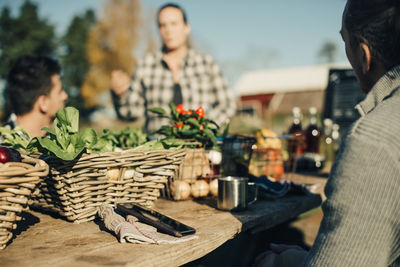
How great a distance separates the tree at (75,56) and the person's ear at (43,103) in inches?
917

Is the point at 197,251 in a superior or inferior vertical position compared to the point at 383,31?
inferior

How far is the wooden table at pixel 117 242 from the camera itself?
1010mm

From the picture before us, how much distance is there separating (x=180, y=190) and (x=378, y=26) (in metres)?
1.17

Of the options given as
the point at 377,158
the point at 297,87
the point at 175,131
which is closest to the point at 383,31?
the point at 377,158

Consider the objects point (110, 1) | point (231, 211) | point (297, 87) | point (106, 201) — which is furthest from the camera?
point (297, 87)

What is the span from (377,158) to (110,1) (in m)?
27.3

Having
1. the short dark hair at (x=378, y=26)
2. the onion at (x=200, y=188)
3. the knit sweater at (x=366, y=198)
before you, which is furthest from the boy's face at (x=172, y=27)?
the knit sweater at (x=366, y=198)

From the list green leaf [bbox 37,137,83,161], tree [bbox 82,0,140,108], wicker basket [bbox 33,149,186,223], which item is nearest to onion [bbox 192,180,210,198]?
wicker basket [bbox 33,149,186,223]

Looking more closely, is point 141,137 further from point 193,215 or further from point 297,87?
point 297,87

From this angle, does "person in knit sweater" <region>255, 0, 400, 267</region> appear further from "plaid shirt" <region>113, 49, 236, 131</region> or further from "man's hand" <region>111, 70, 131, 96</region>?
"plaid shirt" <region>113, 49, 236, 131</region>

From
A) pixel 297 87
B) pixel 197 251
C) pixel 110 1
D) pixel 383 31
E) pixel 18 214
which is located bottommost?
Result: pixel 197 251

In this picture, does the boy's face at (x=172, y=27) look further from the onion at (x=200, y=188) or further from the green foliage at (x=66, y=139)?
the green foliage at (x=66, y=139)

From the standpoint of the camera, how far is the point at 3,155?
43.2 inches

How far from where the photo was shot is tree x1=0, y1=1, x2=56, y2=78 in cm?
2248
